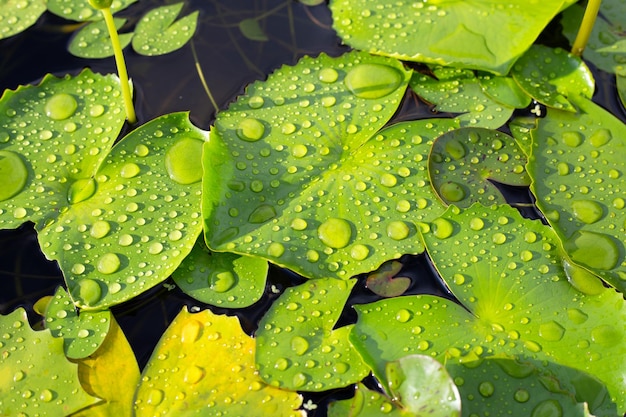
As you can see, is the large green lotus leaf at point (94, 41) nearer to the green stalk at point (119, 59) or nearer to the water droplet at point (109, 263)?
the green stalk at point (119, 59)

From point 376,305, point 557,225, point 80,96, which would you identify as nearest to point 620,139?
point 557,225

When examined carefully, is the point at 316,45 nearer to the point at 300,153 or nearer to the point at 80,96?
the point at 300,153

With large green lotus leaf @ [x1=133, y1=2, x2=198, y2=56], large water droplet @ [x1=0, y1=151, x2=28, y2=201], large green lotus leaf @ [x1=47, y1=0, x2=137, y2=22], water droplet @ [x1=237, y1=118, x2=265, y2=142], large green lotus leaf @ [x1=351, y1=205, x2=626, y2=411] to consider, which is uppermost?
large green lotus leaf @ [x1=47, y1=0, x2=137, y2=22]

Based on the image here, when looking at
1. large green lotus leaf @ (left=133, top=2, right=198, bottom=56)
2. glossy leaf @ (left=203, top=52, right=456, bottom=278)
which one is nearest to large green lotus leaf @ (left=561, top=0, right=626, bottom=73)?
glossy leaf @ (left=203, top=52, right=456, bottom=278)

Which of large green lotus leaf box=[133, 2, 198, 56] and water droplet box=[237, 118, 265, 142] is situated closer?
water droplet box=[237, 118, 265, 142]

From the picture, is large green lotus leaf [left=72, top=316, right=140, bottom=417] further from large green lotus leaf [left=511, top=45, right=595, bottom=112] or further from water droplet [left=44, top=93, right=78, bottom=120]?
large green lotus leaf [left=511, top=45, right=595, bottom=112]
